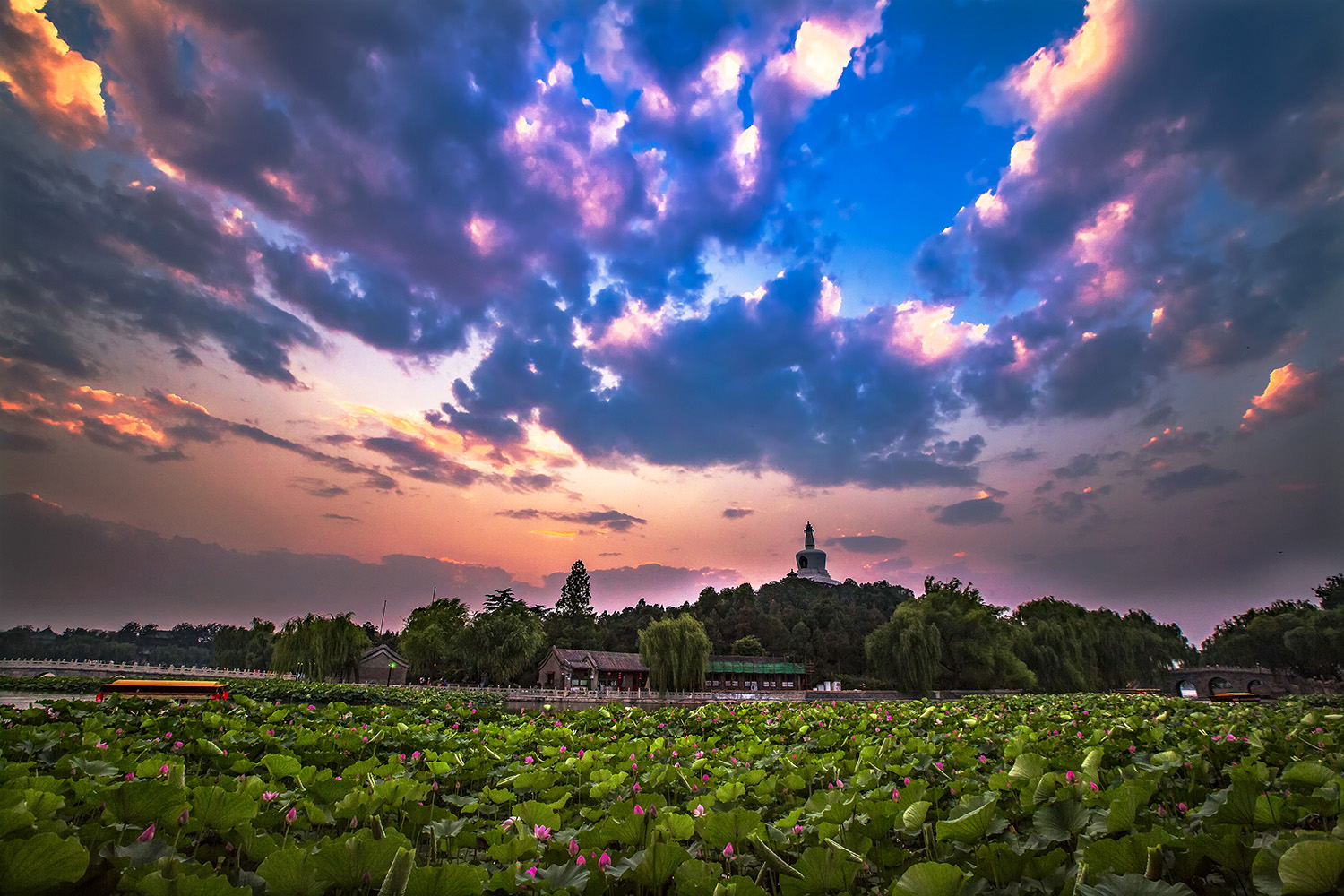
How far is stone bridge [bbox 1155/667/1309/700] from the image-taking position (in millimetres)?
50062

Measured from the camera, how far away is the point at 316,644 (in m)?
34.2

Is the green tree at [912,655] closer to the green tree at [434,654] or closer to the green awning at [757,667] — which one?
the green awning at [757,667]

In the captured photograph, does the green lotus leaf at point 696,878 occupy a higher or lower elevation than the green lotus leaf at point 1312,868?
lower

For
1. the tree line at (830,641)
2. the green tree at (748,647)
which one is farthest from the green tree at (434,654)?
the green tree at (748,647)

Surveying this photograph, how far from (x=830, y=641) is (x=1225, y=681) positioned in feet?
115

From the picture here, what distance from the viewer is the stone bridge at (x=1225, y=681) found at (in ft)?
164

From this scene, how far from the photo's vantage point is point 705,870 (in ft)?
6.28

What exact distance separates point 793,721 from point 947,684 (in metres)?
29.1

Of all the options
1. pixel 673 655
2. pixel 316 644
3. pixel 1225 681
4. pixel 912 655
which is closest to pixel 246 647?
pixel 316 644

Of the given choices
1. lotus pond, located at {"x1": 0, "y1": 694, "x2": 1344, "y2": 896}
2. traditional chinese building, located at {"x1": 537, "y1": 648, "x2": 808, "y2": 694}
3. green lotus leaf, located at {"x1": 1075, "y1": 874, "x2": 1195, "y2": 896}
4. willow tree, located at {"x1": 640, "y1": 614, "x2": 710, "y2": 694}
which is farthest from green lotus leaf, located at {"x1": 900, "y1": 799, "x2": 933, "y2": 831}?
traditional chinese building, located at {"x1": 537, "y1": 648, "x2": 808, "y2": 694}


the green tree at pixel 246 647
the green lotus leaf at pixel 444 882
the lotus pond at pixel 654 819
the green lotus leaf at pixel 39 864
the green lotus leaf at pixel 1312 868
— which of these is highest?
the green lotus leaf at pixel 1312 868

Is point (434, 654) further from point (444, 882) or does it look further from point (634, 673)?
point (444, 882)

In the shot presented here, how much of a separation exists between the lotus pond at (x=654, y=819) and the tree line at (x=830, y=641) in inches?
1141

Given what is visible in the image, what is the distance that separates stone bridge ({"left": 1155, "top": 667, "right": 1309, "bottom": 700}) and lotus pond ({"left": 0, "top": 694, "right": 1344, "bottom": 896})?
206 ft
